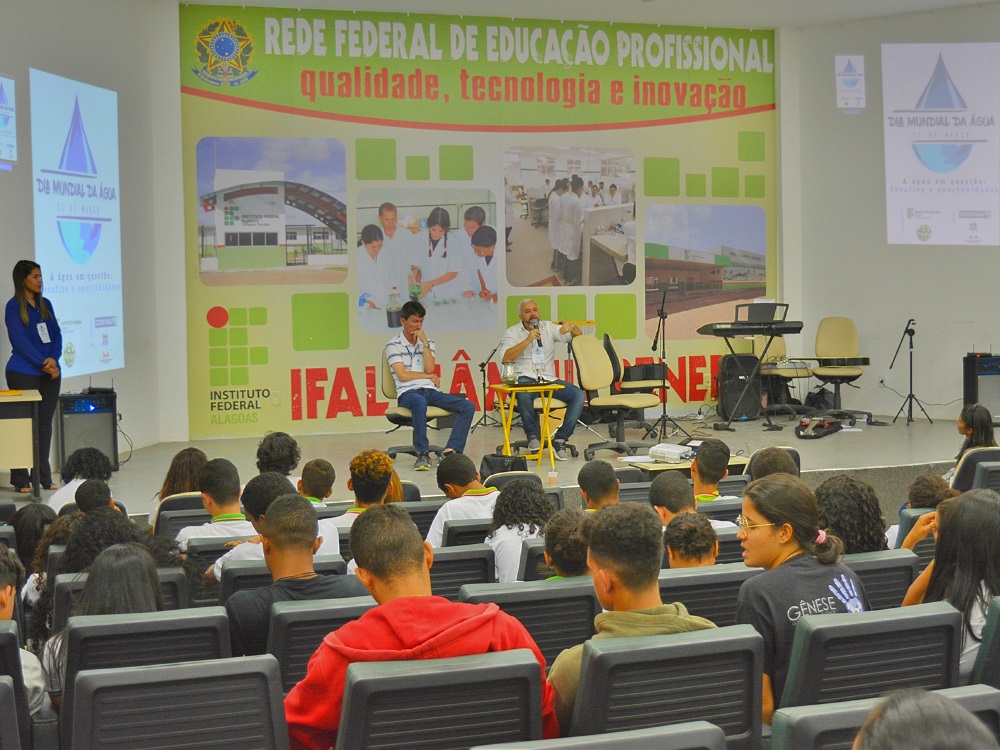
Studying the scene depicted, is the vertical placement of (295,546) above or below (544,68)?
below

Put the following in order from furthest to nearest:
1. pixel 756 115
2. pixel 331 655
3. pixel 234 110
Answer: pixel 756 115 → pixel 234 110 → pixel 331 655

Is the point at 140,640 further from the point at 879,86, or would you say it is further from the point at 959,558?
the point at 879,86

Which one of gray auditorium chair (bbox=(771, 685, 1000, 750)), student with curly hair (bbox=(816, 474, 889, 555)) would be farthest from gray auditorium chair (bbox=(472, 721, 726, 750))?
student with curly hair (bbox=(816, 474, 889, 555))

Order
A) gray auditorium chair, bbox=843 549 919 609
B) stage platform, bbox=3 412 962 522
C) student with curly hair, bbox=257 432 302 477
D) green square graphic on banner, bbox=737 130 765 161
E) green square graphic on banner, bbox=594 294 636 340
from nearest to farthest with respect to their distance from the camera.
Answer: gray auditorium chair, bbox=843 549 919 609 < student with curly hair, bbox=257 432 302 477 < stage platform, bbox=3 412 962 522 < green square graphic on banner, bbox=594 294 636 340 < green square graphic on banner, bbox=737 130 765 161

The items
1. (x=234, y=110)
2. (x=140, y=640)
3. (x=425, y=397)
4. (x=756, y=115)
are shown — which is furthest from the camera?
(x=756, y=115)

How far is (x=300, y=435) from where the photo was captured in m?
9.91

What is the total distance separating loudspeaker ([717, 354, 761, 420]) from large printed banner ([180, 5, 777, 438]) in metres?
0.46

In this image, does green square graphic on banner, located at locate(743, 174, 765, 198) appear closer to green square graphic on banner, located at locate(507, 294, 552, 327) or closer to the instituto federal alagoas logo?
green square graphic on banner, located at locate(507, 294, 552, 327)

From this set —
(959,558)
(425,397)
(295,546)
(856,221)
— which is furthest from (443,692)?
(856,221)

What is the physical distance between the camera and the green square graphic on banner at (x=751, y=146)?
36.4 ft

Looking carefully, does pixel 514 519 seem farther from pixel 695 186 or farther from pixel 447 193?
pixel 695 186

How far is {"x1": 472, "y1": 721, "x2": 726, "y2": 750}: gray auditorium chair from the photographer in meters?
1.36

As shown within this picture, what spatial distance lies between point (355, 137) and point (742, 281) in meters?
4.17

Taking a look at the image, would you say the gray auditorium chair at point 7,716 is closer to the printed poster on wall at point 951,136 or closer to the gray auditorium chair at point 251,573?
the gray auditorium chair at point 251,573
